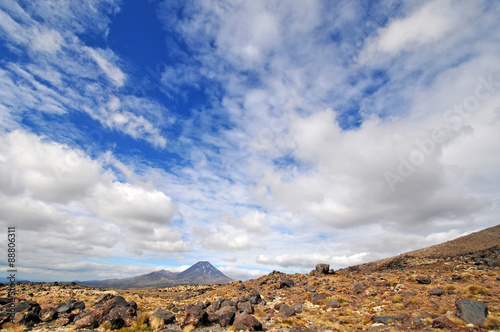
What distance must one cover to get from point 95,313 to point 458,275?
39.8 metres

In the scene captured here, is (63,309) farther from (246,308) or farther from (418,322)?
(418,322)

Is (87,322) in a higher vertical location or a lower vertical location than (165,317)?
higher

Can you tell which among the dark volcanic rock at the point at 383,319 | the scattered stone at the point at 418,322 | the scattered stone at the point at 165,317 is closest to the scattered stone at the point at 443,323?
the scattered stone at the point at 418,322

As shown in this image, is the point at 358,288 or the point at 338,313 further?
the point at 358,288

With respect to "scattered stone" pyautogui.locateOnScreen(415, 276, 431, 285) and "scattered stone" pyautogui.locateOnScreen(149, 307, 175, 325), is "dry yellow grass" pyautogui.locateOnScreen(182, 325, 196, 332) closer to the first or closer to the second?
"scattered stone" pyautogui.locateOnScreen(149, 307, 175, 325)

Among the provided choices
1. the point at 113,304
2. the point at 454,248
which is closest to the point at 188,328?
the point at 113,304

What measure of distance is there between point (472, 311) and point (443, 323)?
2.82 meters

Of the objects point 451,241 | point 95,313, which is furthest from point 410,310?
point 451,241

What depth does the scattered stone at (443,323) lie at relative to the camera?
16.0m

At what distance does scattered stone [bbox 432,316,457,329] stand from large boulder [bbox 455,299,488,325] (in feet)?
4.82

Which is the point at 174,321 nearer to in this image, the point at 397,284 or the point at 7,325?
→ the point at 7,325

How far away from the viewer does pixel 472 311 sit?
55.5 feet

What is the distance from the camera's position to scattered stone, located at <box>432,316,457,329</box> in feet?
52.4

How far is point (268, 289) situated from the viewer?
36.2 metres
